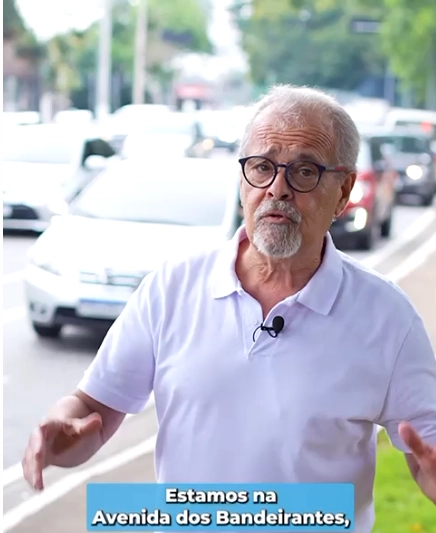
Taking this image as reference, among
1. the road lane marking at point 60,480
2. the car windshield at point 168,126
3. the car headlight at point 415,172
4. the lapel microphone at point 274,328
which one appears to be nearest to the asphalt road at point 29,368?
the road lane marking at point 60,480

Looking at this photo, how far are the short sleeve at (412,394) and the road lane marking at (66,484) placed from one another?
A: 2.56 meters

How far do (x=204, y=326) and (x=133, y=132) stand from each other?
22.5 m

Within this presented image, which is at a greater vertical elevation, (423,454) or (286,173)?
(286,173)

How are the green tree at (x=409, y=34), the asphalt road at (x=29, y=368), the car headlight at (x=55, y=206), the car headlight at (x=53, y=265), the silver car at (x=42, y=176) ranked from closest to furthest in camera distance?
the asphalt road at (x=29, y=368)
the car headlight at (x=53, y=265)
the car headlight at (x=55, y=206)
the silver car at (x=42, y=176)
the green tree at (x=409, y=34)

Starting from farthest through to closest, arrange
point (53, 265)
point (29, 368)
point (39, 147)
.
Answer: point (39, 147) → point (53, 265) → point (29, 368)

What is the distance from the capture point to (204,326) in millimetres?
2457

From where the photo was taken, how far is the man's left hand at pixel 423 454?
7.47 feet

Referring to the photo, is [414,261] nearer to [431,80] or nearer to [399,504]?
[399,504]

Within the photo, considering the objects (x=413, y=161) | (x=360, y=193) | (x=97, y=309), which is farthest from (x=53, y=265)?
(x=413, y=161)

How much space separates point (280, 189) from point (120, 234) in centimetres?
688

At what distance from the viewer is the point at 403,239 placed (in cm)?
1784

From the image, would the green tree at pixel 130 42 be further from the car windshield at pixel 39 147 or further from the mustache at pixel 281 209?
the mustache at pixel 281 209

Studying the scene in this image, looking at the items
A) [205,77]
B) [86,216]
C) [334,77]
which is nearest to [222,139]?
[86,216]

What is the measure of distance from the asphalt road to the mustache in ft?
13.3
